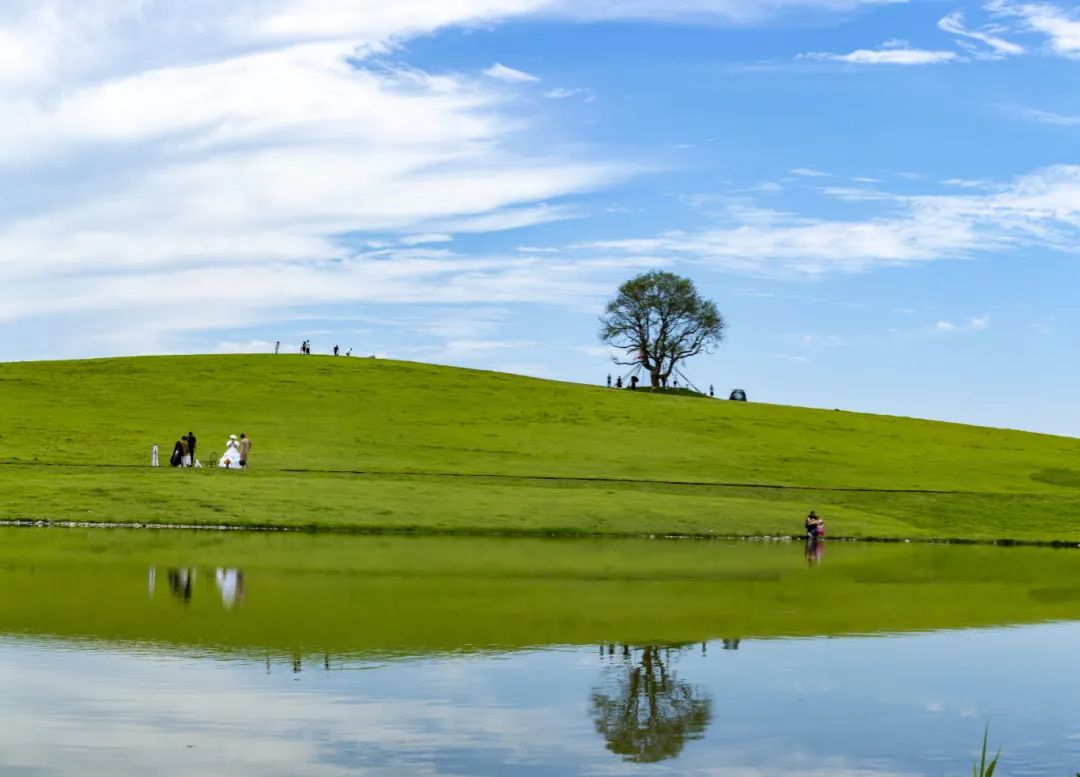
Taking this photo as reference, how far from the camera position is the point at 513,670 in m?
19.7

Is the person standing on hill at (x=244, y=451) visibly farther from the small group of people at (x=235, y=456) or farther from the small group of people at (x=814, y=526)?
the small group of people at (x=814, y=526)

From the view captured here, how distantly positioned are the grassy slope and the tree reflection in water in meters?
31.5

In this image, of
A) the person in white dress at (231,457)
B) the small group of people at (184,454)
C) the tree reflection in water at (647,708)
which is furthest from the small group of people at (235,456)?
the tree reflection in water at (647,708)

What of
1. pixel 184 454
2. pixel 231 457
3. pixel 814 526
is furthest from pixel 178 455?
pixel 814 526

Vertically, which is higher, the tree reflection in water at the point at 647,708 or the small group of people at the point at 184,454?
the small group of people at the point at 184,454

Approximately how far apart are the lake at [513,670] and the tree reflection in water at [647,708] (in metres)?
0.05

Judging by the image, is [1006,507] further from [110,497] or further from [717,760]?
[717,760]

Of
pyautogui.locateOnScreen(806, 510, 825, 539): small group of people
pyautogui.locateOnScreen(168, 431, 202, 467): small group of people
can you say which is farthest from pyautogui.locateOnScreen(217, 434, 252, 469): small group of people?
pyautogui.locateOnScreen(806, 510, 825, 539): small group of people

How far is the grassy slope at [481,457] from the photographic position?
53875mm

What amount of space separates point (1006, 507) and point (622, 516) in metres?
21.5

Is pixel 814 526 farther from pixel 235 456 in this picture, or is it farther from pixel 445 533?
pixel 235 456

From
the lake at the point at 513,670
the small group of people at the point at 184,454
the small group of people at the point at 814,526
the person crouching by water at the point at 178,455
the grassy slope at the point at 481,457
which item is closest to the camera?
the lake at the point at 513,670

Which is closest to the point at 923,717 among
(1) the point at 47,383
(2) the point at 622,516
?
(2) the point at 622,516

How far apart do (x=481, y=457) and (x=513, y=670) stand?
5222 centimetres
